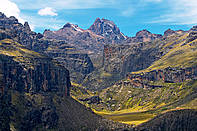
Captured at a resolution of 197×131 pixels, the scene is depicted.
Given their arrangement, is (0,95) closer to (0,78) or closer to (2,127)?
(0,78)

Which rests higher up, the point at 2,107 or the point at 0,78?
the point at 0,78

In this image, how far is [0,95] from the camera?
173250 mm

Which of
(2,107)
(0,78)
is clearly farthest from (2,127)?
(0,78)

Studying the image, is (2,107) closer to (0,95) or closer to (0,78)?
(0,95)

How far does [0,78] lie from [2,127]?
3645 cm

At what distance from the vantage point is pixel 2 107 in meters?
173

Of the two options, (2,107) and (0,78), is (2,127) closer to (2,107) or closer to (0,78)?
(2,107)

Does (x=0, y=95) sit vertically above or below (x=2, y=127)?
above

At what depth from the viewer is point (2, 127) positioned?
15862 cm

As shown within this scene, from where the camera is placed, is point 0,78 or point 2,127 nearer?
point 2,127

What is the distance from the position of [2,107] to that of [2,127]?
18.1 meters

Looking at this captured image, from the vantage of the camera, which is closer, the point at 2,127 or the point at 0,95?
the point at 2,127

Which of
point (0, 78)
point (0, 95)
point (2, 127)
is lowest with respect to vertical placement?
point (2, 127)

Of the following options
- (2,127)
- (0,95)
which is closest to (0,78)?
(0,95)
